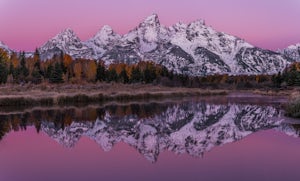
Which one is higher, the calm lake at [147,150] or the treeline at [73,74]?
the treeline at [73,74]

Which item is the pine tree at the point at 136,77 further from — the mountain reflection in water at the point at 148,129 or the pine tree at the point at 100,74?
the mountain reflection in water at the point at 148,129

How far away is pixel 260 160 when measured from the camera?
1418cm

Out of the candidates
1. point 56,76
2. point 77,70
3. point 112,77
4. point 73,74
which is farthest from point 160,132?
point 73,74

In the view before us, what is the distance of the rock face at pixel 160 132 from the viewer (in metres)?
17.5

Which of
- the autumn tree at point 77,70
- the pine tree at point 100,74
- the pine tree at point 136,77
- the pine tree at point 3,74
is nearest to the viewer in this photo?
the pine tree at point 3,74

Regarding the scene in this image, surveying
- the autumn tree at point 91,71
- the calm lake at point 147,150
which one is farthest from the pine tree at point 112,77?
the calm lake at point 147,150

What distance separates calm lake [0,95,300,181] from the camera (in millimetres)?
12258

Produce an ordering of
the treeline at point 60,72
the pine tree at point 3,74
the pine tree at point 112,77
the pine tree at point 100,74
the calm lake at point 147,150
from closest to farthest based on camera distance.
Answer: the calm lake at point 147,150 → the pine tree at point 3,74 → the treeline at point 60,72 → the pine tree at point 100,74 → the pine tree at point 112,77

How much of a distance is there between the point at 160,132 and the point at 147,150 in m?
5.83

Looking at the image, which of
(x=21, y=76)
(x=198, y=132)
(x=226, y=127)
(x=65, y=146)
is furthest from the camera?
(x=21, y=76)

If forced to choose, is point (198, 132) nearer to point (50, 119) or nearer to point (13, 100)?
point (50, 119)

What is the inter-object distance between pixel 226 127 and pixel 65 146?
36.4 ft

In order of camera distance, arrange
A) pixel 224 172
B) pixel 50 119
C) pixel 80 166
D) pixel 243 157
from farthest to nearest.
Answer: pixel 50 119
pixel 243 157
pixel 80 166
pixel 224 172

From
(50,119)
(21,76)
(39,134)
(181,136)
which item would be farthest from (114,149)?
(21,76)
